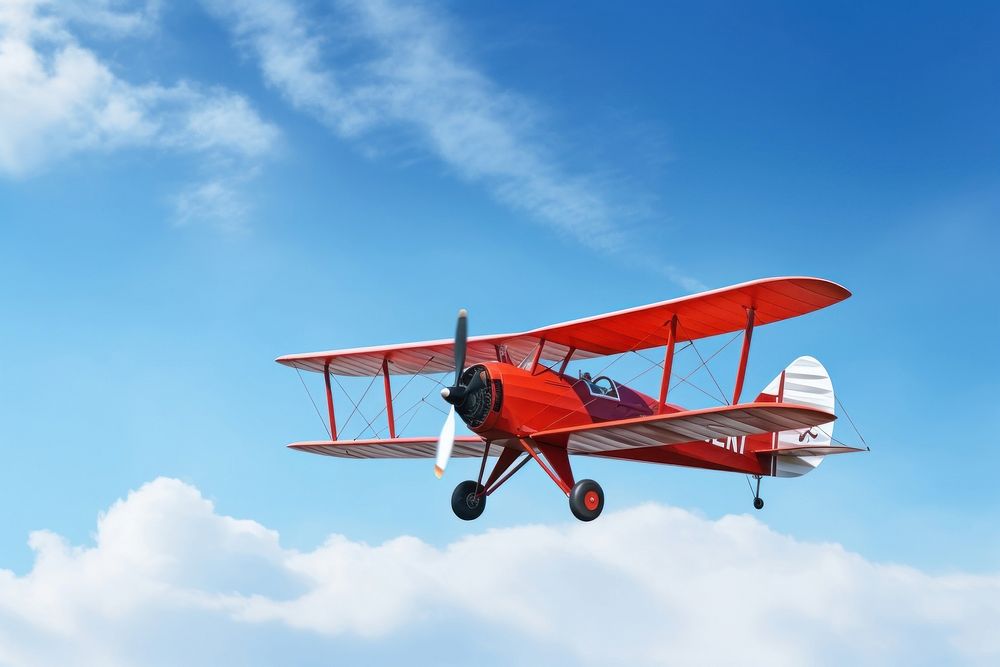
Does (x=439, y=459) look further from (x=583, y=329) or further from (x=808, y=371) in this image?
(x=808, y=371)

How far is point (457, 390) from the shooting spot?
1472 cm

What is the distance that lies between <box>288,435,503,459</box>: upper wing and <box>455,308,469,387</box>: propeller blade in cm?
267

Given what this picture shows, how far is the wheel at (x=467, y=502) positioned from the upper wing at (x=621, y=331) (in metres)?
2.56

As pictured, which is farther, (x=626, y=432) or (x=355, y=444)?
(x=355, y=444)

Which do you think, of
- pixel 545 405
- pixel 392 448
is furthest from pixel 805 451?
pixel 392 448

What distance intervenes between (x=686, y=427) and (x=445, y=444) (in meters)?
3.63

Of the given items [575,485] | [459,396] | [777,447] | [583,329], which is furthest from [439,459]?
[777,447]

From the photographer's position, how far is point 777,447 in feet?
62.9

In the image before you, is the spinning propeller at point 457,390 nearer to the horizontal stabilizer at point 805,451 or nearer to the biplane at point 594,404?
the biplane at point 594,404

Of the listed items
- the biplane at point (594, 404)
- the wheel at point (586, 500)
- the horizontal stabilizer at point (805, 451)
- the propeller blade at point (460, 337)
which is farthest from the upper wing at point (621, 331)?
the horizontal stabilizer at point (805, 451)

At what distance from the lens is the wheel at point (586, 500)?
14742mm

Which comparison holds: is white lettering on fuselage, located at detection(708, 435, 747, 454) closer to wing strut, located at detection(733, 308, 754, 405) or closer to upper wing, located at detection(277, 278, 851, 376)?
upper wing, located at detection(277, 278, 851, 376)

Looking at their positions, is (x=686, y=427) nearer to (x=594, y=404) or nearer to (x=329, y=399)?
(x=594, y=404)

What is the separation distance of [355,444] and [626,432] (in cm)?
670
